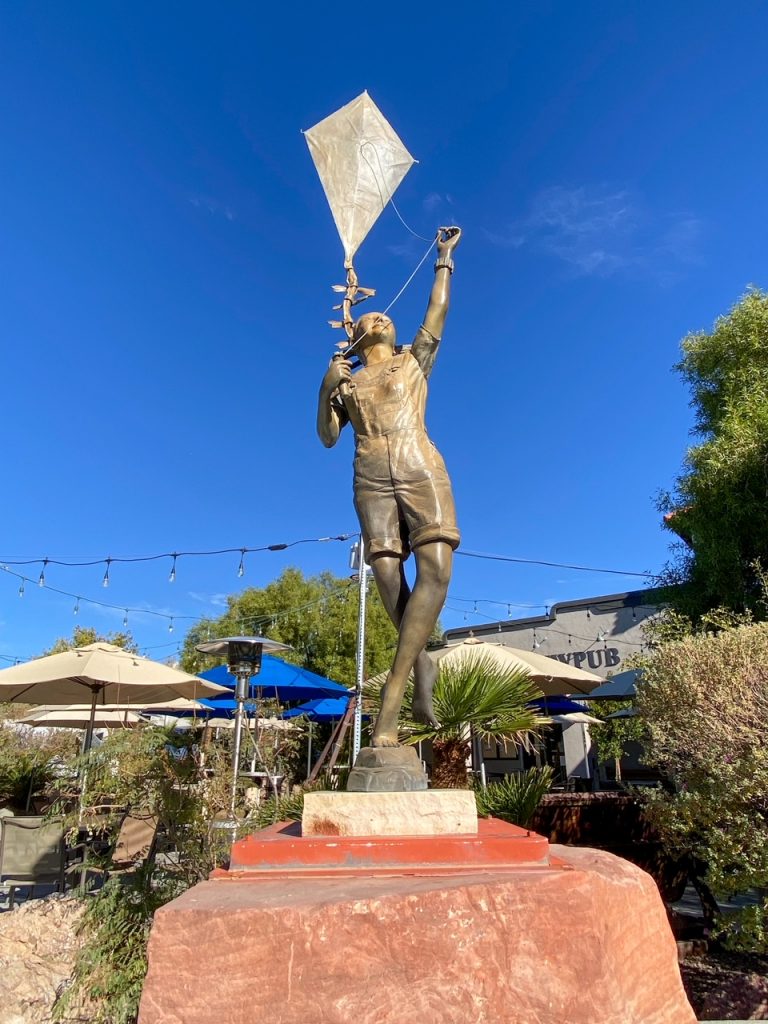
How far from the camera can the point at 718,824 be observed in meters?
4.36

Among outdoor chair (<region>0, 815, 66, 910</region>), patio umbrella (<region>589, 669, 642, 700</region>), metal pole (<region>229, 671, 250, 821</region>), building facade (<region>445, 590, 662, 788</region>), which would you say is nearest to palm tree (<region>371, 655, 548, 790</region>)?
metal pole (<region>229, 671, 250, 821</region>)

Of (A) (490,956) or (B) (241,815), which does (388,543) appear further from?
(B) (241,815)

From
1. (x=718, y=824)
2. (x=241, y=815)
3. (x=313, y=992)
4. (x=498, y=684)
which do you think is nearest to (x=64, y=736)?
(x=241, y=815)

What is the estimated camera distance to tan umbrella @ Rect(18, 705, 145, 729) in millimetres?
11953

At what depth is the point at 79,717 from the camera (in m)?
12.4

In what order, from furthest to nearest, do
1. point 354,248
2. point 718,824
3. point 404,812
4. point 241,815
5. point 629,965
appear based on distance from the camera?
point 241,815
point 718,824
point 354,248
point 404,812
point 629,965

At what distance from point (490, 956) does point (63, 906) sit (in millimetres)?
4024

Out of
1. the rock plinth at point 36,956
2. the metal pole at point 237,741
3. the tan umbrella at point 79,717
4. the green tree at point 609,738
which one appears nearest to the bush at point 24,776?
the tan umbrella at point 79,717

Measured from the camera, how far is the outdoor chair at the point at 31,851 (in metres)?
6.38

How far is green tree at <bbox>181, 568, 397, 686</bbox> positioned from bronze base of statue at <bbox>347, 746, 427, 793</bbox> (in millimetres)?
19020

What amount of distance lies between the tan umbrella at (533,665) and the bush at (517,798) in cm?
227

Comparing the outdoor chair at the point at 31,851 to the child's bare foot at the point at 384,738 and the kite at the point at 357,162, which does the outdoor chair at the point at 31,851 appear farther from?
the kite at the point at 357,162

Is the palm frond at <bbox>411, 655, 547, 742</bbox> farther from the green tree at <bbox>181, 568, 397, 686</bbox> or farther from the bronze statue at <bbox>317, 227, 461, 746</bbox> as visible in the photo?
the green tree at <bbox>181, 568, 397, 686</bbox>

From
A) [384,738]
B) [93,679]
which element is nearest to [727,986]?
[384,738]
